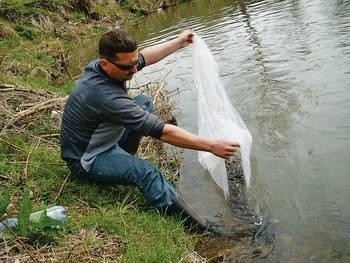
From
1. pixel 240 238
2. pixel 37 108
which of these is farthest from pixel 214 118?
pixel 37 108

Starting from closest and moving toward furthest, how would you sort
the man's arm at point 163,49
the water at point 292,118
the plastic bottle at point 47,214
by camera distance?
the plastic bottle at point 47,214 → the water at point 292,118 → the man's arm at point 163,49

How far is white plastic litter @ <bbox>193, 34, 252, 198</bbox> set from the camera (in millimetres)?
3715

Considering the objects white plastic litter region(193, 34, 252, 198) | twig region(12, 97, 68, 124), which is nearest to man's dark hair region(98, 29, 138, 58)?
white plastic litter region(193, 34, 252, 198)

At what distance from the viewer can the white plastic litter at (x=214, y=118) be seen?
12.2 feet

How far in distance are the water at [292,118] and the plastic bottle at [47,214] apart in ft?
3.93

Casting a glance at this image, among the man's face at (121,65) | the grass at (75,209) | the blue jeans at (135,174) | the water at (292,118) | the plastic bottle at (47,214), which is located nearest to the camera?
the grass at (75,209)

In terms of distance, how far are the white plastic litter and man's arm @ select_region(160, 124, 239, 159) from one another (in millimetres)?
511

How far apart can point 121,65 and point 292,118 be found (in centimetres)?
273

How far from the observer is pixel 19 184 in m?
4.04

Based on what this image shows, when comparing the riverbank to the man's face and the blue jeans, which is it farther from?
the man's face

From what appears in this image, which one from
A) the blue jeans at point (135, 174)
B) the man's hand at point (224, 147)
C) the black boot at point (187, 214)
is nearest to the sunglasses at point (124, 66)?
the blue jeans at point (135, 174)

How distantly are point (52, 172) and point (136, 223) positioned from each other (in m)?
1.12

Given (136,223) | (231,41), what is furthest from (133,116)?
(231,41)

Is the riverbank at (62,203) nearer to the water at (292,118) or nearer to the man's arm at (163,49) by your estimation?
the water at (292,118)
